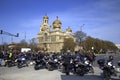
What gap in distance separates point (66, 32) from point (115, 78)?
10376 centimetres

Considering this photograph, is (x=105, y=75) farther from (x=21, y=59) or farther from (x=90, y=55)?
(x=21, y=59)

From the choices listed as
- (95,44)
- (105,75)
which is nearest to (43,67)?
(105,75)

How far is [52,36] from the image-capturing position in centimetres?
11306

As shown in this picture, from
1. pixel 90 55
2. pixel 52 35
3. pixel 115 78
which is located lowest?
pixel 115 78

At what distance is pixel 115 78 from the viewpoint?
14688mm

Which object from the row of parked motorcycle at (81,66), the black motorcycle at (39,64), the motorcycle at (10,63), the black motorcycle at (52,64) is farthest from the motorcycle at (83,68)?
the motorcycle at (10,63)

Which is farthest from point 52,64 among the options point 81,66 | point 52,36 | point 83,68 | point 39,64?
point 52,36

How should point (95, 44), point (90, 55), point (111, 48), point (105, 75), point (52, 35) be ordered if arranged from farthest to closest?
1. point (52, 35)
2. point (111, 48)
3. point (95, 44)
4. point (90, 55)
5. point (105, 75)

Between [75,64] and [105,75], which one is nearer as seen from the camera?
[105,75]

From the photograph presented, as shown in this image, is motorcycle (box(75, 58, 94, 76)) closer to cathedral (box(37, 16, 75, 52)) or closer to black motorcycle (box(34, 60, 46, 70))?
black motorcycle (box(34, 60, 46, 70))

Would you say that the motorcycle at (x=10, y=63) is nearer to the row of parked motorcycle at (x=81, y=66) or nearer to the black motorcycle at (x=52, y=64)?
the row of parked motorcycle at (x=81, y=66)

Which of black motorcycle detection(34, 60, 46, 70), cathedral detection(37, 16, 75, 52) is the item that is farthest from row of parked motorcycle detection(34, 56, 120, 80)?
cathedral detection(37, 16, 75, 52)

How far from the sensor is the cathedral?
363 ft

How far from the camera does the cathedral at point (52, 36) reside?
363 ft
